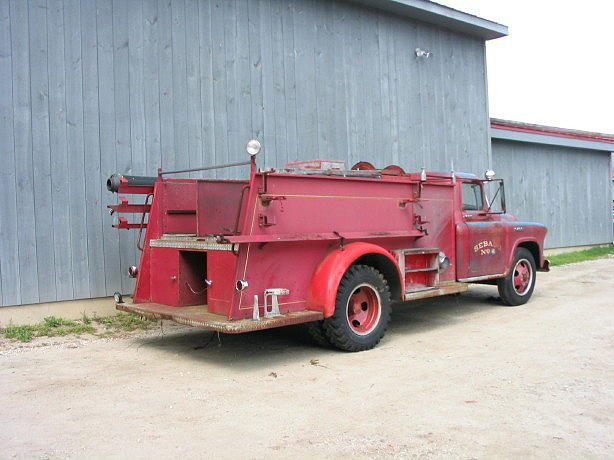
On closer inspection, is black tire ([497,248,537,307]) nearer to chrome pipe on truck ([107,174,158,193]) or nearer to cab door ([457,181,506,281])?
cab door ([457,181,506,281])

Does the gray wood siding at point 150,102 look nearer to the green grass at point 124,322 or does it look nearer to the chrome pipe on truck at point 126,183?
the green grass at point 124,322

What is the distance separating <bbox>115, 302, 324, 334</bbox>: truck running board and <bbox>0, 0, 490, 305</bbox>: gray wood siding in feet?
6.37

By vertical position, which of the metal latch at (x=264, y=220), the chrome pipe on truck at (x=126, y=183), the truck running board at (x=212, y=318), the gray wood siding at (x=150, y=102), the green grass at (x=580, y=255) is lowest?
the green grass at (x=580, y=255)

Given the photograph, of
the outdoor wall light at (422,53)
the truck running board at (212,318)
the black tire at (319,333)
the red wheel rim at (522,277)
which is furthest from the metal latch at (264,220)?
the outdoor wall light at (422,53)

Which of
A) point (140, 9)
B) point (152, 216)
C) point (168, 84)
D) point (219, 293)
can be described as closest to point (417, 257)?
point (219, 293)

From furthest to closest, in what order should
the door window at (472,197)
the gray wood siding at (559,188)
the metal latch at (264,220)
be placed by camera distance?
the gray wood siding at (559,188)
the door window at (472,197)
the metal latch at (264,220)

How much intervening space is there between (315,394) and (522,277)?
627cm

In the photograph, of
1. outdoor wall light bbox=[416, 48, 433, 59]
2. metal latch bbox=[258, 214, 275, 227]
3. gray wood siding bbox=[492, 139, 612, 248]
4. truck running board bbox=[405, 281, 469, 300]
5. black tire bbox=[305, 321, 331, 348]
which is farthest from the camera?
gray wood siding bbox=[492, 139, 612, 248]

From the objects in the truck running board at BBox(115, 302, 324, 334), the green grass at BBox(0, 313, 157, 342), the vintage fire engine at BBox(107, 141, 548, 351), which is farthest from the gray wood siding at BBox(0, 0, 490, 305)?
the truck running board at BBox(115, 302, 324, 334)

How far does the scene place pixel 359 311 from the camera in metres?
7.45

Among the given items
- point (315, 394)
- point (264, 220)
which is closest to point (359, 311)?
point (264, 220)

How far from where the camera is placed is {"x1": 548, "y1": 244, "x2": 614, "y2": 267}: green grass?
55.1 ft

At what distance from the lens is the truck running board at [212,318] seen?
6.12 m

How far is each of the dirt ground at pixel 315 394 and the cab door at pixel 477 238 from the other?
0.96m
